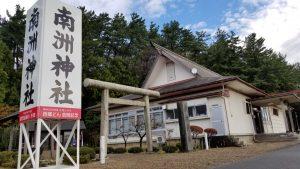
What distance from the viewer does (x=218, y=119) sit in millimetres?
16969

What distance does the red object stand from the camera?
23.4 feet

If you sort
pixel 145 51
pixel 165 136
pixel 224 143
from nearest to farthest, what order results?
pixel 224 143
pixel 165 136
pixel 145 51

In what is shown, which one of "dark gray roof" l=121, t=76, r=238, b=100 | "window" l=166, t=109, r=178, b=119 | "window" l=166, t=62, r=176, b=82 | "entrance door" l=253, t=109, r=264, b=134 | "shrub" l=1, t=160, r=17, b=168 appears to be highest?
"window" l=166, t=62, r=176, b=82

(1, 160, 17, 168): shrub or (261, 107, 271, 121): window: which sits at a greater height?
(261, 107, 271, 121): window

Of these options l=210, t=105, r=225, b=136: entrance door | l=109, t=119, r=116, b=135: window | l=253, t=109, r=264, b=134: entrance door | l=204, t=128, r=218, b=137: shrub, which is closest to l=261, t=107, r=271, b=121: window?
l=253, t=109, r=264, b=134: entrance door

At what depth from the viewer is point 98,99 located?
112ft

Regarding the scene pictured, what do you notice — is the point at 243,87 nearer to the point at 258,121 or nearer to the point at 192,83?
the point at 192,83

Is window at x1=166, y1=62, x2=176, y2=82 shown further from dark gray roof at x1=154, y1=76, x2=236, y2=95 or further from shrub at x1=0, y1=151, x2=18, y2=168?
shrub at x1=0, y1=151, x2=18, y2=168

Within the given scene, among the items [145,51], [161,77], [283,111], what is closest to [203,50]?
[145,51]

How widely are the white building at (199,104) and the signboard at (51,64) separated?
10.5m

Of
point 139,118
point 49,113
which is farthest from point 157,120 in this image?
point 49,113

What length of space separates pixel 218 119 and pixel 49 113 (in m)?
11.9

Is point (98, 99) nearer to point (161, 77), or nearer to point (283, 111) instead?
point (161, 77)

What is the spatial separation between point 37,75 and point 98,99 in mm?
27047
